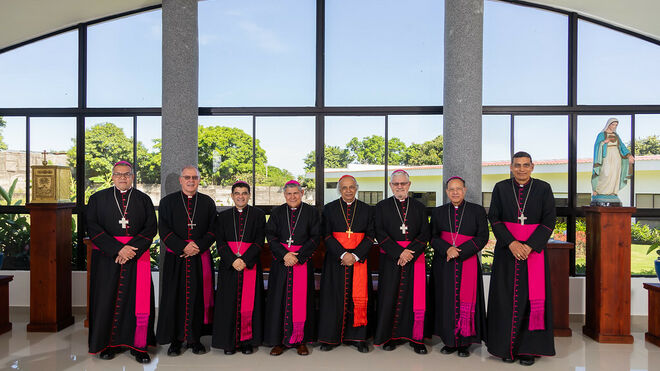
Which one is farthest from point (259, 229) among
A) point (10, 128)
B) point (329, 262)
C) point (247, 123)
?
point (10, 128)

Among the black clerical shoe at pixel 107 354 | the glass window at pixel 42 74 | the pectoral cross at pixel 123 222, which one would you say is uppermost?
the glass window at pixel 42 74

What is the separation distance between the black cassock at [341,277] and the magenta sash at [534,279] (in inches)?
51.3

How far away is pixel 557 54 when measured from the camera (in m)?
5.42

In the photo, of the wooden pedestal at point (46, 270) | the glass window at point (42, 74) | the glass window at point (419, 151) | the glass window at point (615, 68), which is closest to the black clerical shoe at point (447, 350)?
the glass window at point (419, 151)

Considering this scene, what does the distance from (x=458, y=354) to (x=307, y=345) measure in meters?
1.38

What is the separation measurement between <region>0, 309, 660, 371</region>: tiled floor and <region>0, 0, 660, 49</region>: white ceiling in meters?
3.74

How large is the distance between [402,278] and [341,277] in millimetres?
550

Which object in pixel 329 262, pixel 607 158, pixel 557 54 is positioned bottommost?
pixel 329 262

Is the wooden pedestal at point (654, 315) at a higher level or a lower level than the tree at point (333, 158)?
lower

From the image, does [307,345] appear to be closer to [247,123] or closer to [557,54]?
[247,123]

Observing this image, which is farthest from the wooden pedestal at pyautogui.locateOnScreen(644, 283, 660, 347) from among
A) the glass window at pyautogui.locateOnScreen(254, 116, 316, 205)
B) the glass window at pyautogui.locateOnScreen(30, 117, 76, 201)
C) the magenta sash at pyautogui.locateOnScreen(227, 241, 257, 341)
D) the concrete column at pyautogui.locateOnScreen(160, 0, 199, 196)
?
the glass window at pyautogui.locateOnScreen(30, 117, 76, 201)

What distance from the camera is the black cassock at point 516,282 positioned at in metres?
3.66

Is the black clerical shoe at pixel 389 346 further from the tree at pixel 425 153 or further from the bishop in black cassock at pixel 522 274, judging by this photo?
the tree at pixel 425 153

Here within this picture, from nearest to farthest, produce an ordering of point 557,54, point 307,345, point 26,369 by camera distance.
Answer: point 26,369
point 307,345
point 557,54
